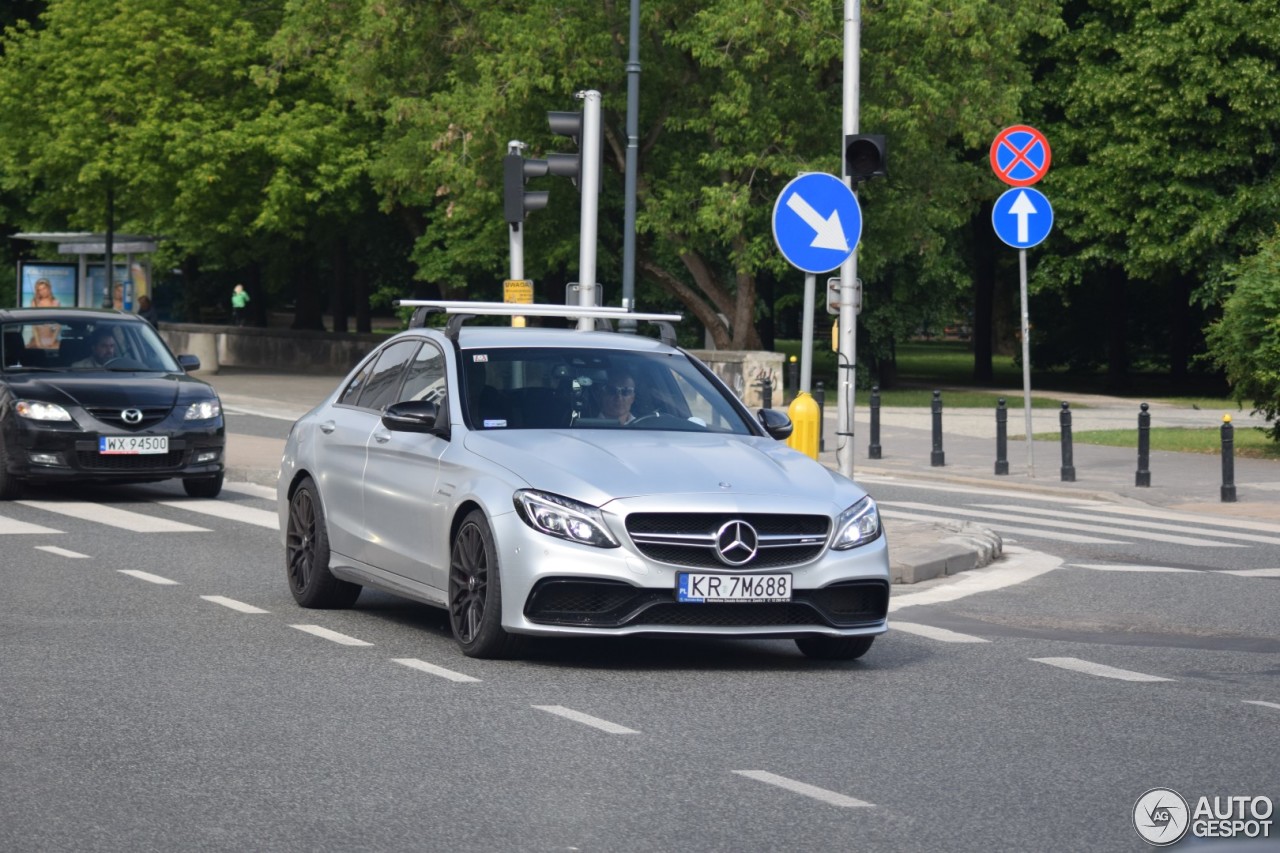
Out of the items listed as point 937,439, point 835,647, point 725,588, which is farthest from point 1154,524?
point 725,588

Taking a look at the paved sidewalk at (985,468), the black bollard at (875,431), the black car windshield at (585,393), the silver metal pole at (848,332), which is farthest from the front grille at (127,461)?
the black bollard at (875,431)

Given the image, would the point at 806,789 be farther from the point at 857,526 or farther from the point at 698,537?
the point at 857,526

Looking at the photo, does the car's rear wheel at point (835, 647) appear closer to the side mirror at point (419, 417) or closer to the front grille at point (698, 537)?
the front grille at point (698, 537)

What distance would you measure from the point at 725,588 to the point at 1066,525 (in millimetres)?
9311

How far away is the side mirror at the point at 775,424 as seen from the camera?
10.8m

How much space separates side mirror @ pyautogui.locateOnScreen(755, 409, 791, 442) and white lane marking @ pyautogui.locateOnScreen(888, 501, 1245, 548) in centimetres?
660

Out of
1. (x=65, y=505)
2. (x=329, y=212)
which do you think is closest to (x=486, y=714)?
(x=65, y=505)

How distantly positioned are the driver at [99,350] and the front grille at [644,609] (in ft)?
34.8

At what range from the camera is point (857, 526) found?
9695 mm

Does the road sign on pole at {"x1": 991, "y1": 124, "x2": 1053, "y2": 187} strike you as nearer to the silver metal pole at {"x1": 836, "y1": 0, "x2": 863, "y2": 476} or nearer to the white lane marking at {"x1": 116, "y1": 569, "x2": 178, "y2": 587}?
the silver metal pole at {"x1": 836, "y1": 0, "x2": 863, "y2": 476}

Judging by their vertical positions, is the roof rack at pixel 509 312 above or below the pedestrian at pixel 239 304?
below

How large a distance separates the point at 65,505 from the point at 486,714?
1048cm

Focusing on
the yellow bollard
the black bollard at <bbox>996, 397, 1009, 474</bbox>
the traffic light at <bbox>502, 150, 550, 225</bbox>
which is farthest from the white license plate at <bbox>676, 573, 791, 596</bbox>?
the black bollard at <bbox>996, 397, 1009, 474</bbox>

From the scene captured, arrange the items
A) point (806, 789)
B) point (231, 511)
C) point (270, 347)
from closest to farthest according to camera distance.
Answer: point (806, 789) < point (231, 511) < point (270, 347)
